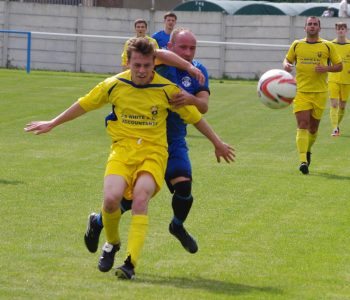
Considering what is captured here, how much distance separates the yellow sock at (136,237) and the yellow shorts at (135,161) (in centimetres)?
33

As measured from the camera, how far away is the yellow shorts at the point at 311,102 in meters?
15.5

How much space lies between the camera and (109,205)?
25.4 feet

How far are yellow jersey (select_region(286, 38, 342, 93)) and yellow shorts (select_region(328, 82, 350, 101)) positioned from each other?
5.59 m

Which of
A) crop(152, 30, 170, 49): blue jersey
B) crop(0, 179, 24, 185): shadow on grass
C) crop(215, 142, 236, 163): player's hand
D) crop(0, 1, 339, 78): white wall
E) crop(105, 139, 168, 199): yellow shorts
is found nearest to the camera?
crop(105, 139, 168, 199): yellow shorts

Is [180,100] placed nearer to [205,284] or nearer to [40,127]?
[40,127]

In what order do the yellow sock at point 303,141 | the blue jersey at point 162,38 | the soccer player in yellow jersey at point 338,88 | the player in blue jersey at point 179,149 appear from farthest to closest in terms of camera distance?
the soccer player in yellow jersey at point 338,88
the blue jersey at point 162,38
the yellow sock at point 303,141
the player in blue jersey at point 179,149

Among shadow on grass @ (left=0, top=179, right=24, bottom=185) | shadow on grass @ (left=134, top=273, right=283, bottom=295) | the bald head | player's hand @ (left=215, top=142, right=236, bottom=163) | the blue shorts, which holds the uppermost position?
the bald head

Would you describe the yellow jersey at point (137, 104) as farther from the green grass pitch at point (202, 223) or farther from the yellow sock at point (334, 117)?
the yellow sock at point (334, 117)

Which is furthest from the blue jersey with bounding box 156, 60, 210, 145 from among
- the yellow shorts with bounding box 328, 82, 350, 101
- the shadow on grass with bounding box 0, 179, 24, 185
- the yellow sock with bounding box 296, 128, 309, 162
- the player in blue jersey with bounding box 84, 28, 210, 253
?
the yellow shorts with bounding box 328, 82, 350, 101

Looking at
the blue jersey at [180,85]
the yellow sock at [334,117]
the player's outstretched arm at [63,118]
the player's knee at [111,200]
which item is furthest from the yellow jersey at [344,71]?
the player's knee at [111,200]

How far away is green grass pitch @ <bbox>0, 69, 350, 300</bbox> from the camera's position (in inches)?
301

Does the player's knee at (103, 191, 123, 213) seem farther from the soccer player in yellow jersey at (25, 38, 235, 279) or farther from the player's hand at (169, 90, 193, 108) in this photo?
the player's hand at (169, 90, 193, 108)

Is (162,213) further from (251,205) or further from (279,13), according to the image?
(279,13)

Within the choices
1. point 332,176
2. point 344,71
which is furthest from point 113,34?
point 332,176
